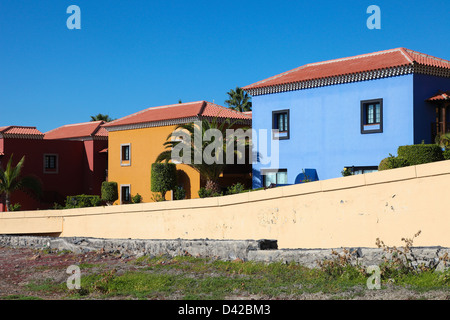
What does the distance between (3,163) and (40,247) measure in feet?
70.6

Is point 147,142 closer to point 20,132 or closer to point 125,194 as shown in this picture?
point 125,194

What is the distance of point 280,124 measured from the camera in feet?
101

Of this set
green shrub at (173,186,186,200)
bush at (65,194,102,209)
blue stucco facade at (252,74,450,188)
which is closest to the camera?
blue stucco facade at (252,74,450,188)

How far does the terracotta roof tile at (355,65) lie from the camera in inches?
1056

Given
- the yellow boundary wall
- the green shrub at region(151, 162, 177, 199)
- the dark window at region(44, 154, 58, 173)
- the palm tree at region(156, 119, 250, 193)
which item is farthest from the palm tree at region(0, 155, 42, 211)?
the yellow boundary wall

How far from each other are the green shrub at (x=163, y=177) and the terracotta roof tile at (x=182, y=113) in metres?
3.08

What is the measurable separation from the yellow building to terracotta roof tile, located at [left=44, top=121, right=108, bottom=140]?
4774 millimetres

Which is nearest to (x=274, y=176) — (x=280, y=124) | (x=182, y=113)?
(x=280, y=124)

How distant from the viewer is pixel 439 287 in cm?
1010

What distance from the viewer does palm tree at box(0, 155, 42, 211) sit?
129 ft

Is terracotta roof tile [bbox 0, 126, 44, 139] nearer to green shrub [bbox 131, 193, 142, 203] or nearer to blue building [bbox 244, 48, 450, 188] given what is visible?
green shrub [bbox 131, 193, 142, 203]

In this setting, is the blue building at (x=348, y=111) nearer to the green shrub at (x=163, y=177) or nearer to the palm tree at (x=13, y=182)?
the green shrub at (x=163, y=177)
